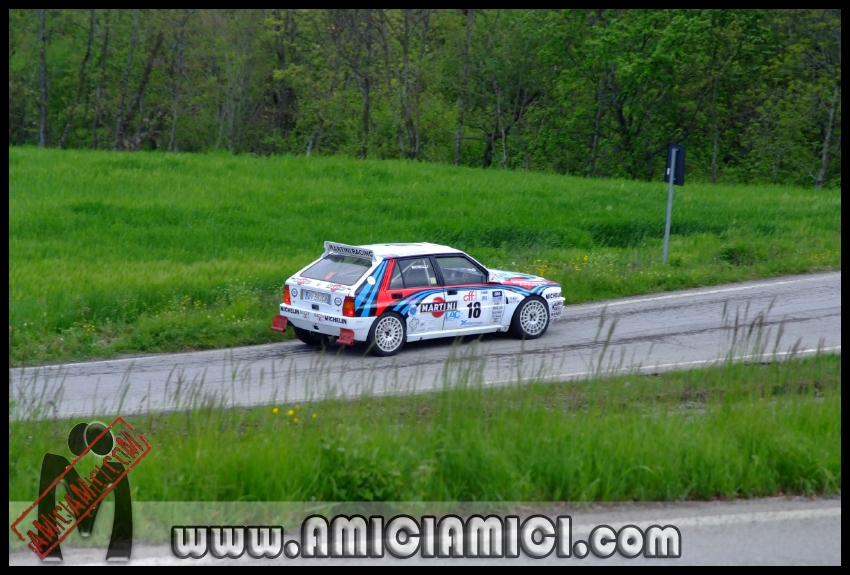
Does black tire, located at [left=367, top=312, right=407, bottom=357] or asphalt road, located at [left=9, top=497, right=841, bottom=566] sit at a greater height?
asphalt road, located at [left=9, top=497, right=841, bottom=566]

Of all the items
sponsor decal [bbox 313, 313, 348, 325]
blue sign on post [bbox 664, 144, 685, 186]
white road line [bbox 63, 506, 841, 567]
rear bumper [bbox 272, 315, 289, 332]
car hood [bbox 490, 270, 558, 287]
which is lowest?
rear bumper [bbox 272, 315, 289, 332]

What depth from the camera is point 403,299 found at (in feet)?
43.0

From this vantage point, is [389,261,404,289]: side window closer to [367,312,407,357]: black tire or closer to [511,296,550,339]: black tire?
[367,312,407,357]: black tire

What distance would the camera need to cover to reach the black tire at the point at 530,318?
13.9 m

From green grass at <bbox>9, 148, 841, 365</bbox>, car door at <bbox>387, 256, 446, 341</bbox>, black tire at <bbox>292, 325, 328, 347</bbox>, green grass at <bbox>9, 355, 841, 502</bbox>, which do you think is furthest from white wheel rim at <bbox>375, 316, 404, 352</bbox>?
green grass at <bbox>9, 355, 841, 502</bbox>

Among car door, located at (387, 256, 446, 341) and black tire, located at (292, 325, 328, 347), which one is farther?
black tire, located at (292, 325, 328, 347)

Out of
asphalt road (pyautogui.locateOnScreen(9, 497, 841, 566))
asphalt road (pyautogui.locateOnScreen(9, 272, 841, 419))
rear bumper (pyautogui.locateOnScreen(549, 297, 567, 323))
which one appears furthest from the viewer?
rear bumper (pyautogui.locateOnScreen(549, 297, 567, 323))

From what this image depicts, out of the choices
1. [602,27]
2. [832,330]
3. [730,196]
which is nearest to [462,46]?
[602,27]

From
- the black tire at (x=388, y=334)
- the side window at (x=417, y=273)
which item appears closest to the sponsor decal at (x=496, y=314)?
the side window at (x=417, y=273)

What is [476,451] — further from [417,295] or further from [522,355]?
[417,295]

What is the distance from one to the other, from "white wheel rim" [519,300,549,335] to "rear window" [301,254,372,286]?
245cm

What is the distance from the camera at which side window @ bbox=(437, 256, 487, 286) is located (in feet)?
45.0

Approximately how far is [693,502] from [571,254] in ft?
46.2
